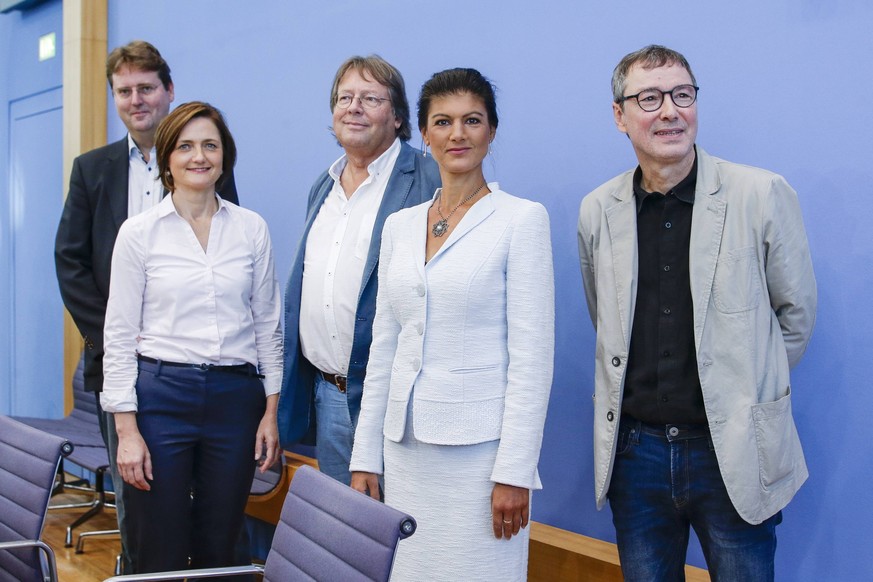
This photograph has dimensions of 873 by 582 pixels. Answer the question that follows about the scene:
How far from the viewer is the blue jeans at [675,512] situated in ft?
6.04

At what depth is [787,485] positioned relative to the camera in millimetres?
1851

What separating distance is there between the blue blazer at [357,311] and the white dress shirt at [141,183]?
76cm

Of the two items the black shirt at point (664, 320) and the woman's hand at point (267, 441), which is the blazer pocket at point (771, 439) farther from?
the woman's hand at point (267, 441)

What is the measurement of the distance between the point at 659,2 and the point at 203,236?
1.46m

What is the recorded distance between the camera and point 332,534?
5.61 ft

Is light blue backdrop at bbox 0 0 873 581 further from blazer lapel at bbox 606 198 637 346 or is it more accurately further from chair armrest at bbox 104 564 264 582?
chair armrest at bbox 104 564 264 582

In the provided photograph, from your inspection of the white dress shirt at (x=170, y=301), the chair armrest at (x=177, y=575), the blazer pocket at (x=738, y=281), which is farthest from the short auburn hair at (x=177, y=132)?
the blazer pocket at (x=738, y=281)

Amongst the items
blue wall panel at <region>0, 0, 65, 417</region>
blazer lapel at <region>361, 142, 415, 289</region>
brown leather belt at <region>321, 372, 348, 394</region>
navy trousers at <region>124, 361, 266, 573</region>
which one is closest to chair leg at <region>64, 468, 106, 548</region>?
blue wall panel at <region>0, 0, 65, 417</region>

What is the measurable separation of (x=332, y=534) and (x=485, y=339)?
0.52 m

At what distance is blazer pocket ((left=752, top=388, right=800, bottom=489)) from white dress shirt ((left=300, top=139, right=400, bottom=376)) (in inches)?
41.1

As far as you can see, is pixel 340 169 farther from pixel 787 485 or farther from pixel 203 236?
pixel 787 485

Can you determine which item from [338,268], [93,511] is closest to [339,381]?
[338,268]

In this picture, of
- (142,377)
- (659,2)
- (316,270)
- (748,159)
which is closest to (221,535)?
(142,377)

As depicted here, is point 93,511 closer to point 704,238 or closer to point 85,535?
point 85,535
